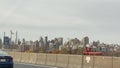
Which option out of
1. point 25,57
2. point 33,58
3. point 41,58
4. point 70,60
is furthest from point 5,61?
point 25,57

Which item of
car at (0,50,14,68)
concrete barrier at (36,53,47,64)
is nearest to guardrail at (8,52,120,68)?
concrete barrier at (36,53,47,64)

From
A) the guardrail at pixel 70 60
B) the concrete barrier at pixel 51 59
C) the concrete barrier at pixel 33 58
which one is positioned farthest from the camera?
the concrete barrier at pixel 33 58

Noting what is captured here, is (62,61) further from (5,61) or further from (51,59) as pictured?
(5,61)

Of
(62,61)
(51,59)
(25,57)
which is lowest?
(62,61)

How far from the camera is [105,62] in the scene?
26.2m

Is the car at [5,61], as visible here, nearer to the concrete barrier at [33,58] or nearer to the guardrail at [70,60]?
the guardrail at [70,60]

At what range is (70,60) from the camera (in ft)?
102

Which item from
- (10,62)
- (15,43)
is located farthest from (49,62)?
(15,43)

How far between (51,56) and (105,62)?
30.3 feet

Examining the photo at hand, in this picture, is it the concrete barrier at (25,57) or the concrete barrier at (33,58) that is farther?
the concrete barrier at (25,57)

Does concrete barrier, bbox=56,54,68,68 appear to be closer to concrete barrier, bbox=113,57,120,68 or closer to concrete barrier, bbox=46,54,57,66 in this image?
concrete barrier, bbox=46,54,57,66

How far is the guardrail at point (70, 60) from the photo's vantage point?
25.9 metres

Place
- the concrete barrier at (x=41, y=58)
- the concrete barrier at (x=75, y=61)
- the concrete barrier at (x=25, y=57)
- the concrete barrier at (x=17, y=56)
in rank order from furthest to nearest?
the concrete barrier at (x=17, y=56) < the concrete barrier at (x=25, y=57) < the concrete barrier at (x=41, y=58) < the concrete barrier at (x=75, y=61)

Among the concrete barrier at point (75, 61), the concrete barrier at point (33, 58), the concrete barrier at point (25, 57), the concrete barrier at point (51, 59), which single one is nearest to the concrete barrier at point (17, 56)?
the concrete barrier at point (25, 57)
